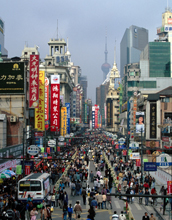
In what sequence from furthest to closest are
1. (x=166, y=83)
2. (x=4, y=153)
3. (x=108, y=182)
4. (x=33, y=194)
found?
(x=166, y=83), (x=4, y=153), (x=108, y=182), (x=33, y=194)

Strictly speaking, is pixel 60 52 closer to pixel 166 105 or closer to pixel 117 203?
pixel 166 105

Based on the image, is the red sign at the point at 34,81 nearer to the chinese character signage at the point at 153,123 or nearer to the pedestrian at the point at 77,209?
the chinese character signage at the point at 153,123

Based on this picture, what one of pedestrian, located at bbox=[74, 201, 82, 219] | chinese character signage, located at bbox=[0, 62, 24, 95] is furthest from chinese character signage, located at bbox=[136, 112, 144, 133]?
pedestrian, located at bbox=[74, 201, 82, 219]

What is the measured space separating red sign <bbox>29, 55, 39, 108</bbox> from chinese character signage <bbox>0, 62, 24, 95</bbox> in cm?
137

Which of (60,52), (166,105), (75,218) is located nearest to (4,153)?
(75,218)

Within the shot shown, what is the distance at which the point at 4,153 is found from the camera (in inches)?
1383

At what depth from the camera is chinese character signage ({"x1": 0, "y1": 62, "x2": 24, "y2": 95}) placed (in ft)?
165

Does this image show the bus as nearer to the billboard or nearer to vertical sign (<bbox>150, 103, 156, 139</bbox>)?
the billboard

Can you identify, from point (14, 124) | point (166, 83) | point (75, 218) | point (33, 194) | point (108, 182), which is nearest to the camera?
point (75, 218)

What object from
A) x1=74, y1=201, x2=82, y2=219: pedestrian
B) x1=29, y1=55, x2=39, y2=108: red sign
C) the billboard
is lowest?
x1=74, y1=201, x2=82, y2=219: pedestrian

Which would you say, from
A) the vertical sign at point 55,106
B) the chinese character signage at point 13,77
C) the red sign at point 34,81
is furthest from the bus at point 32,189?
the vertical sign at point 55,106

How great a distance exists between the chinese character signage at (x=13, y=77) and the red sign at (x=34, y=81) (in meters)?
1.37

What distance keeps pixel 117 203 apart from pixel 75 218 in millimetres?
6833

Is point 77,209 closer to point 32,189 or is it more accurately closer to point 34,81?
point 32,189
